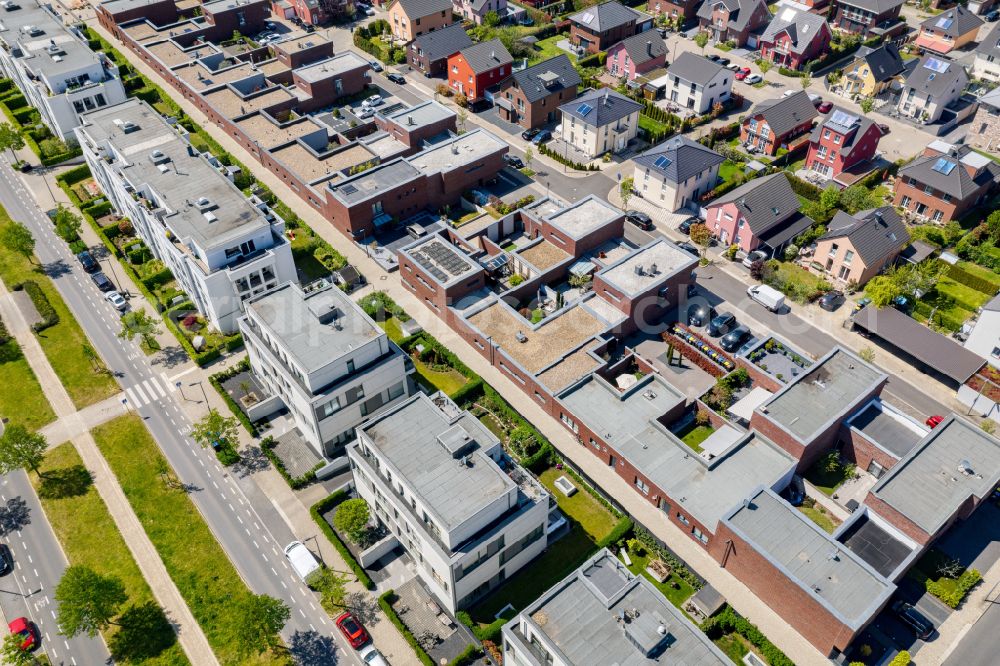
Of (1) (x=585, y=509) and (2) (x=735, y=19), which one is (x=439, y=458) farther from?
(2) (x=735, y=19)

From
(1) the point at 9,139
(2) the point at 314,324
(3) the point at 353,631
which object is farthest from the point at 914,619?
(1) the point at 9,139

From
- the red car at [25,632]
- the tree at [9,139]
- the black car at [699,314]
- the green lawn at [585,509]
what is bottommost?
the red car at [25,632]

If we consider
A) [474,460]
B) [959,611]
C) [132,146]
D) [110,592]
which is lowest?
[959,611]

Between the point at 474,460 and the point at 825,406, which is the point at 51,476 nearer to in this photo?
the point at 474,460

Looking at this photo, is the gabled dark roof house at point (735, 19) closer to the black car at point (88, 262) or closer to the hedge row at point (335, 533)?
the black car at point (88, 262)

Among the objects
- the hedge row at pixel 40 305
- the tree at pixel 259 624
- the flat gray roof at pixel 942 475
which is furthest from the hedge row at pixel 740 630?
the hedge row at pixel 40 305

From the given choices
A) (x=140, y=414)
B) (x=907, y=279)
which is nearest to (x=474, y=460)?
(x=140, y=414)

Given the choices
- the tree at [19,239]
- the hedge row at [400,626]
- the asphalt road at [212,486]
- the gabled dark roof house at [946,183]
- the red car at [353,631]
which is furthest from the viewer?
the gabled dark roof house at [946,183]

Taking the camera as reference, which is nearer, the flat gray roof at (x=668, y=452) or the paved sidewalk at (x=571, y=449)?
the paved sidewalk at (x=571, y=449)
